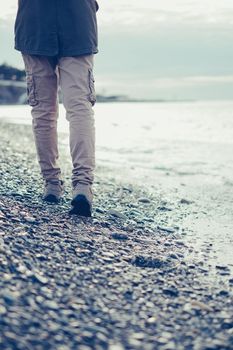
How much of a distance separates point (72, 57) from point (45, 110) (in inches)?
23.1

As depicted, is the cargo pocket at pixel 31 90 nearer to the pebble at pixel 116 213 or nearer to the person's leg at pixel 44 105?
the person's leg at pixel 44 105

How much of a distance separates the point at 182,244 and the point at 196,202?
250 cm

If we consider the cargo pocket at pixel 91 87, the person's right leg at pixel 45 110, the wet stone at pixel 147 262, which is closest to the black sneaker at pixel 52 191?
Result: the person's right leg at pixel 45 110

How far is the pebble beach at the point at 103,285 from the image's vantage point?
2.59 meters

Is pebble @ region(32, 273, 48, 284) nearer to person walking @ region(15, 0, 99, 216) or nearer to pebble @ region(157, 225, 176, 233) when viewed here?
person walking @ region(15, 0, 99, 216)

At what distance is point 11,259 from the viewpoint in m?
3.18

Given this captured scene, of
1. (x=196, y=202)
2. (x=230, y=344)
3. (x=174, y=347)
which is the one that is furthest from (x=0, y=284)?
(x=196, y=202)

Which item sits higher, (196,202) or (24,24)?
(24,24)

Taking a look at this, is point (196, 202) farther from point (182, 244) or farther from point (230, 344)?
point (230, 344)

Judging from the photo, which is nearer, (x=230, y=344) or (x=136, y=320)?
(x=230, y=344)

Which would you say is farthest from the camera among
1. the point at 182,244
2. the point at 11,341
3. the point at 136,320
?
the point at 182,244

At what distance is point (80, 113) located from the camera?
4492mm

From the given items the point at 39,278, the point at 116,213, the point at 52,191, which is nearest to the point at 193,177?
the point at 116,213

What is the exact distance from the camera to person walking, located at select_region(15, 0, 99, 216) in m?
4.42
